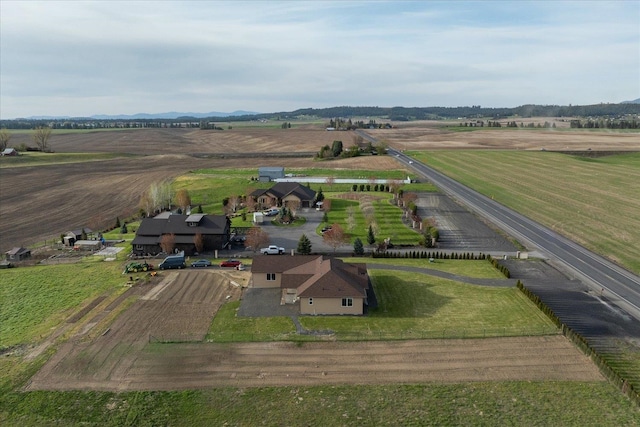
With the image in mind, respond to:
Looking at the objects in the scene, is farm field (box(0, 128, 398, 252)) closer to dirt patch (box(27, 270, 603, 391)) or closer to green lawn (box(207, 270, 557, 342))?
dirt patch (box(27, 270, 603, 391))

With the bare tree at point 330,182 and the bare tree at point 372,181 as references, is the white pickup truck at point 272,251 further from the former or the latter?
the bare tree at point 372,181

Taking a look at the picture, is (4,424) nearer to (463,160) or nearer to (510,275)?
(510,275)

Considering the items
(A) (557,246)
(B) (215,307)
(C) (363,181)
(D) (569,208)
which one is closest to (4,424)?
(B) (215,307)

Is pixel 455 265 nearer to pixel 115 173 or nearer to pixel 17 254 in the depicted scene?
pixel 17 254

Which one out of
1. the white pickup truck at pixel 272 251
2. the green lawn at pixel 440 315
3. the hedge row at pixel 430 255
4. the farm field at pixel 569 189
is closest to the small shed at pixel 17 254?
the white pickup truck at pixel 272 251

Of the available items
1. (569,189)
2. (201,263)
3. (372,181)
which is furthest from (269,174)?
(569,189)
